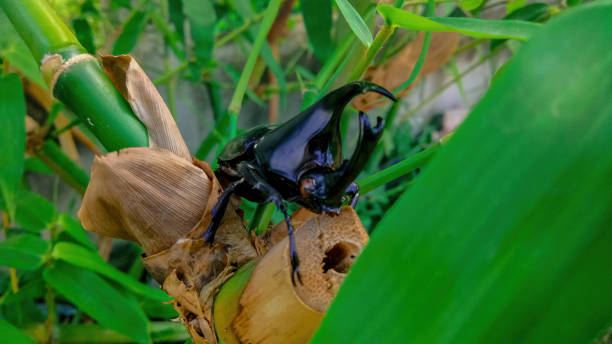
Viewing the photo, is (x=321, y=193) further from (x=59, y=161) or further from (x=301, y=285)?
(x=59, y=161)

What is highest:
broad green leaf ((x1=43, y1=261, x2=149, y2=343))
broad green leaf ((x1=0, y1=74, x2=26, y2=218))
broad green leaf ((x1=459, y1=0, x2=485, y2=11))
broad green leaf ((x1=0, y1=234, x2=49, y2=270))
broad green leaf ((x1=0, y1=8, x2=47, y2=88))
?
broad green leaf ((x1=459, y1=0, x2=485, y2=11))

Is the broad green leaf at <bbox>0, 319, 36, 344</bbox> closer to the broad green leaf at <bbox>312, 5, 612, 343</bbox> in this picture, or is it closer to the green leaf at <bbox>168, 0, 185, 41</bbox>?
the broad green leaf at <bbox>312, 5, 612, 343</bbox>

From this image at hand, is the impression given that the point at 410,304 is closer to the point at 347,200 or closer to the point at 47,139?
the point at 347,200

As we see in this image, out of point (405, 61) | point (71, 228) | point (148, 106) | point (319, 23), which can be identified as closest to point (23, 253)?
point (71, 228)

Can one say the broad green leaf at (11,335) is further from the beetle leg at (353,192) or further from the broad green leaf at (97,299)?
the beetle leg at (353,192)

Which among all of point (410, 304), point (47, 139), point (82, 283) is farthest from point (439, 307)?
point (47, 139)

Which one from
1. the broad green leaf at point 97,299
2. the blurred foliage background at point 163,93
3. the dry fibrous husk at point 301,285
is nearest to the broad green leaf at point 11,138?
the blurred foliage background at point 163,93

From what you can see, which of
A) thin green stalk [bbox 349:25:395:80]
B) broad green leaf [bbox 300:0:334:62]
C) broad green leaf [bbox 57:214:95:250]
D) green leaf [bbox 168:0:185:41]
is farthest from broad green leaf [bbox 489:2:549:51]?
broad green leaf [bbox 57:214:95:250]
